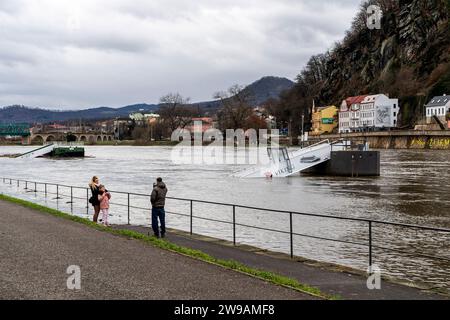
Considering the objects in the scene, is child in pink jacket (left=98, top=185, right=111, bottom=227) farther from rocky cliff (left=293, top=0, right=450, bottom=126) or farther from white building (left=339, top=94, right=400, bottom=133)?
white building (left=339, top=94, right=400, bottom=133)

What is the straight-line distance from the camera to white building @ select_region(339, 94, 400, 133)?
500 ft

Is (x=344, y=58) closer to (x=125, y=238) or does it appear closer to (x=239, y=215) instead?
(x=239, y=215)

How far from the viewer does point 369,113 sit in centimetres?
16125

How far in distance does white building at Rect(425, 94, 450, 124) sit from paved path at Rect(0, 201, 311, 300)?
128566 mm

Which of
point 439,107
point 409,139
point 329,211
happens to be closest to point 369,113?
point 439,107

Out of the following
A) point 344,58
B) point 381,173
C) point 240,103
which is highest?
point 344,58

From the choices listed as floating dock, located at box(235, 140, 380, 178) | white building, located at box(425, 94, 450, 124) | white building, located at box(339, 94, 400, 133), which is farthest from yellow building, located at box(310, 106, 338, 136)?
floating dock, located at box(235, 140, 380, 178)

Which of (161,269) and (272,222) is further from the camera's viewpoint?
A: (272,222)

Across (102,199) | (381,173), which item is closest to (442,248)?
(102,199)

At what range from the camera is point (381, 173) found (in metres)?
57.8

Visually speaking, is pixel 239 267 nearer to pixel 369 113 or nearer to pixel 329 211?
pixel 329 211

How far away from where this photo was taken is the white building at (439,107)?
132 m
